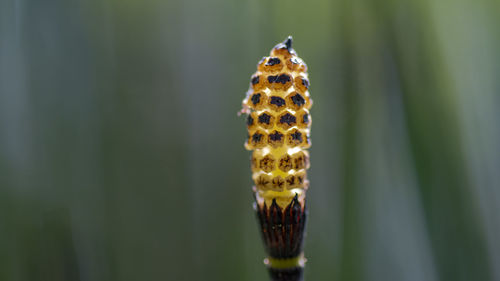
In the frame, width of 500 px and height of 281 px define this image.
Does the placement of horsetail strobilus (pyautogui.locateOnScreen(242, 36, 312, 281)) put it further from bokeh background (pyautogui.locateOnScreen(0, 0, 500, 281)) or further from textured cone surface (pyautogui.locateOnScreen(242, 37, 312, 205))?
bokeh background (pyautogui.locateOnScreen(0, 0, 500, 281))

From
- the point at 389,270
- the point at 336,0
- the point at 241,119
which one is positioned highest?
the point at 336,0

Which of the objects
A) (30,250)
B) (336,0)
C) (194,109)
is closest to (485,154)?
(336,0)

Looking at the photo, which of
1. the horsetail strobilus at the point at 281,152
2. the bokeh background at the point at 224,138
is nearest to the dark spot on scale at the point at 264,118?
the horsetail strobilus at the point at 281,152

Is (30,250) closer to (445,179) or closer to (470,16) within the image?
(445,179)

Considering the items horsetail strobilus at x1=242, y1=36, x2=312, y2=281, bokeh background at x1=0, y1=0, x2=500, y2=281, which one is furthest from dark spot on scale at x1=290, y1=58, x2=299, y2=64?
bokeh background at x1=0, y1=0, x2=500, y2=281

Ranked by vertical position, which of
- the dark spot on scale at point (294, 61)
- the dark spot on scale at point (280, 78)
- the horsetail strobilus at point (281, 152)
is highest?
the dark spot on scale at point (294, 61)

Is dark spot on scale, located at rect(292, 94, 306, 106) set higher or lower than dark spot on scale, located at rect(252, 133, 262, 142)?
higher

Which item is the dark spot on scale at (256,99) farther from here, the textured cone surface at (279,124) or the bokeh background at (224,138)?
the bokeh background at (224,138)
